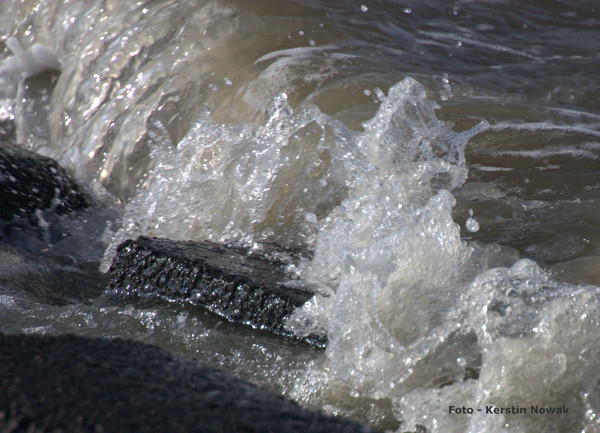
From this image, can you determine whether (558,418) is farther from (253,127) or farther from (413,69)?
(413,69)

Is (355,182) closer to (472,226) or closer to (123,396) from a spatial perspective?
(472,226)

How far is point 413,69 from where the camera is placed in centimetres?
505

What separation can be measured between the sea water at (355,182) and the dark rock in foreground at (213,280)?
71mm

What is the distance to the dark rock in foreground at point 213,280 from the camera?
8.25 ft

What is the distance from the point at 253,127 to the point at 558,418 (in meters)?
2.43

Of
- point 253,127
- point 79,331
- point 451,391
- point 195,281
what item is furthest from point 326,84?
point 451,391

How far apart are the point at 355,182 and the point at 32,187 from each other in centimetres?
179

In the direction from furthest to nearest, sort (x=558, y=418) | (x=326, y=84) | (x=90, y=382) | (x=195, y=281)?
(x=326, y=84), (x=195, y=281), (x=558, y=418), (x=90, y=382)

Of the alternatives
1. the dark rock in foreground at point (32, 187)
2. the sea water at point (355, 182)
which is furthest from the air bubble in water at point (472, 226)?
the dark rock in foreground at point (32, 187)

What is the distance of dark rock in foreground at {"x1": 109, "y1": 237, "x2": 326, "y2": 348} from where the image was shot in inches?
99.0

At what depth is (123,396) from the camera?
1.39 meters

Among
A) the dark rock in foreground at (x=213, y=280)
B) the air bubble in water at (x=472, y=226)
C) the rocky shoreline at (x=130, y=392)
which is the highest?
the rocky shoreline at (x=130, y=392)

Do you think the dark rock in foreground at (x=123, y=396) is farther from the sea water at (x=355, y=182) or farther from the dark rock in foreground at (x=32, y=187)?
the dark rock in foreground at (x=32, y=187)

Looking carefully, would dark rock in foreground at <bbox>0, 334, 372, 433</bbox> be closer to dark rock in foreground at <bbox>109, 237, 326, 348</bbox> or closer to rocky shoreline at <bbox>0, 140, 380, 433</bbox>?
rocky shoreline at <bbox>0, 140, 380, 433</bbox>
